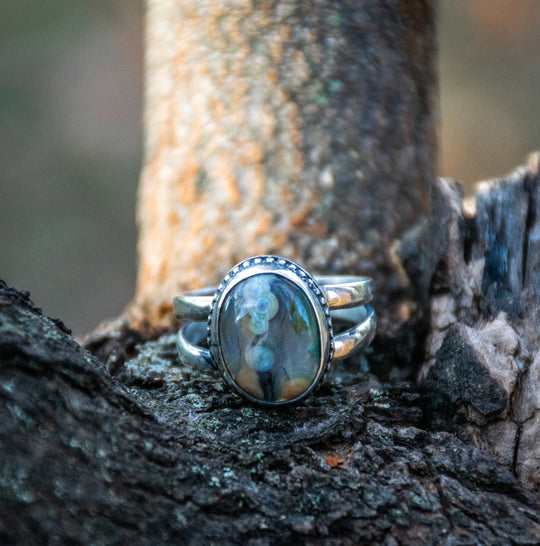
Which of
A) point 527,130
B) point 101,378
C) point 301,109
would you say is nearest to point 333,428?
point 101,378


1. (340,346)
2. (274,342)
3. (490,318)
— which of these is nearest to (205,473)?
(274,342)

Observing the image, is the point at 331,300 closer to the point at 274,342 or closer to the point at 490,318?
the point at 274,342

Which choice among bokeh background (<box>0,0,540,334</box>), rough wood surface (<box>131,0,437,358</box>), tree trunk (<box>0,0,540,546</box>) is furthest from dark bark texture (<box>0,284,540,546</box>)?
bokeh background (<box>0,0,540,334</box>)

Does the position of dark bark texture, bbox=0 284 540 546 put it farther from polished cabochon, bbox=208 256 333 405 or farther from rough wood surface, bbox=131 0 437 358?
rough wood surface, bbox=131 0 437 358

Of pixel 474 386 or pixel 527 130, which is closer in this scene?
pixel 474 386

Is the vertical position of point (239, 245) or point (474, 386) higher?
point (239, 245)

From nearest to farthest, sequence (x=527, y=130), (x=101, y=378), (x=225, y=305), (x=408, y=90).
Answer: (x=101, y=378) → (x=225, y=305) → (x=408, y=90) → (x=527, y=130)

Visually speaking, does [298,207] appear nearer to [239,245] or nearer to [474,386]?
[239,245]
